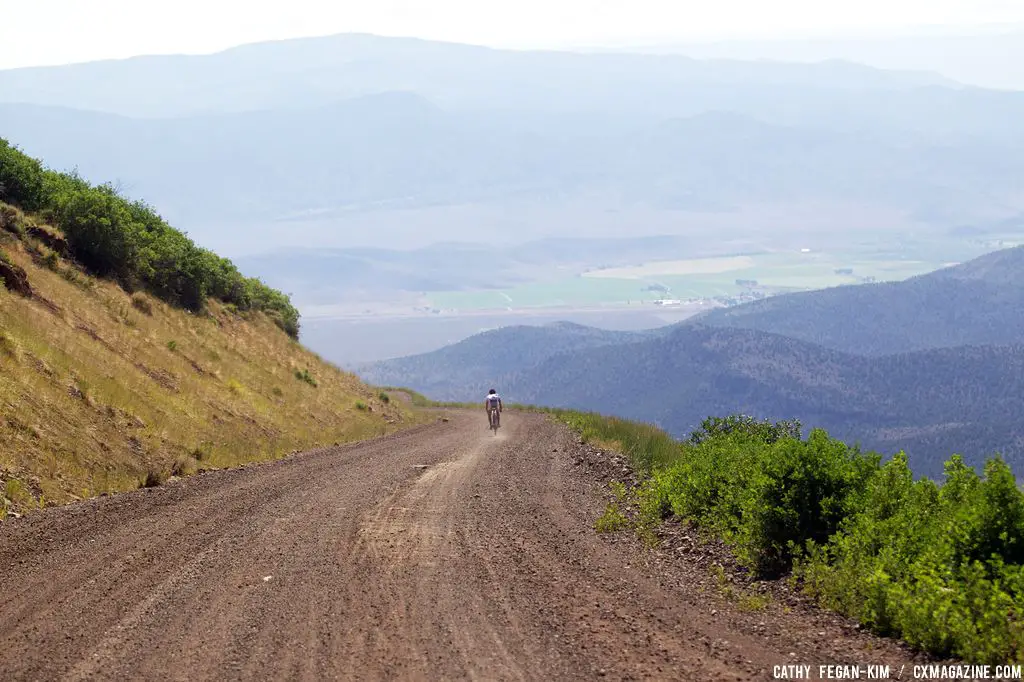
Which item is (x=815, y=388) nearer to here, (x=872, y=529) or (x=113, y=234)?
(x=113, y=234)

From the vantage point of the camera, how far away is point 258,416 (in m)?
28.2

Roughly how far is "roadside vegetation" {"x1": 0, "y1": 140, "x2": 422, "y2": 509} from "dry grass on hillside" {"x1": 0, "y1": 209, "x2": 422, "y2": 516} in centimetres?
5

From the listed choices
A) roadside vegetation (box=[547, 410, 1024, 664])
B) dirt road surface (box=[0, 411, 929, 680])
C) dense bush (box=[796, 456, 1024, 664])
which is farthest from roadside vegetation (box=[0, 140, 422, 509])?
dense bush (box=[796, 456, 1024, 664])

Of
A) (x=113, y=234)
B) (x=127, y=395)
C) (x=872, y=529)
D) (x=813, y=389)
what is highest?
(x=113, y=234)

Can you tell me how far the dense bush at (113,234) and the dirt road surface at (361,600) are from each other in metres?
18.4

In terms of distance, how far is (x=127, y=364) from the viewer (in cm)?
2483

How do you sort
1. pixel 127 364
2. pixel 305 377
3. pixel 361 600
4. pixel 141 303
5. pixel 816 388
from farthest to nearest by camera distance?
pixel 816 388
pixel 305 377
pixel 141 303
pixel 127 364
pixel 361 600

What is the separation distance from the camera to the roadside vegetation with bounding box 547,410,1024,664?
864cm

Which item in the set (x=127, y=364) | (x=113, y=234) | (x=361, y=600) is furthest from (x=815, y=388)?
(x=361, y=600)

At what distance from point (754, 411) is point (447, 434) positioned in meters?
127

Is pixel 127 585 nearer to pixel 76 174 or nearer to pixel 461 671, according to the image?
pixel 461 671

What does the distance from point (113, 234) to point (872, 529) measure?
90.5ft

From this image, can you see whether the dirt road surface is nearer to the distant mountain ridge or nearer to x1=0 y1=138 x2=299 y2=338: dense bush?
x1=0 y1=138 x2=299 y2=338: dense bush

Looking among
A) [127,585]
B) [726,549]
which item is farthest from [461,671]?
[726,549]
